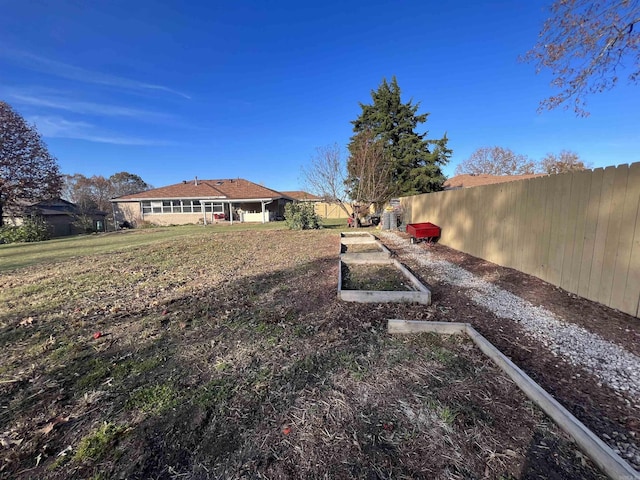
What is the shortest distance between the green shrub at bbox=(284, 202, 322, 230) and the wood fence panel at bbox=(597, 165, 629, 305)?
13882 millimetres

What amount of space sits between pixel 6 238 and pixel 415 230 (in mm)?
23423

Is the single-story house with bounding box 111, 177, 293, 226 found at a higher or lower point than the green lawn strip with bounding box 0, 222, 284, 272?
higher

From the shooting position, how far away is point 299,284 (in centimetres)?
545

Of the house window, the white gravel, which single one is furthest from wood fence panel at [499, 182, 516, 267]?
the house window

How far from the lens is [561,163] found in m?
33.3

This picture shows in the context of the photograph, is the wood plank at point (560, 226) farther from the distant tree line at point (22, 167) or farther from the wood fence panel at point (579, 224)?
the distant tree line at point (22, 167)

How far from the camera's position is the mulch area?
2.04 metres

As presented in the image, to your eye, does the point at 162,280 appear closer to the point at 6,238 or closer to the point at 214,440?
the point at 214,440

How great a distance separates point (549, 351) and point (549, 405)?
119 cm

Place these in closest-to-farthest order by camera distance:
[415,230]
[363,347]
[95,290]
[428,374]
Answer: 1. [428,374]
2. [363,347]
3. [95,290]
4. [415,230]

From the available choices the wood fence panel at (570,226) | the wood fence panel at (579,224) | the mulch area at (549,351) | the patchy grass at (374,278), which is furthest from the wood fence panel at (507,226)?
the patchy grass at (374,278)

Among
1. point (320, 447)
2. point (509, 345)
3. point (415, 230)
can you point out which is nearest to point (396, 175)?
point (415, 230)

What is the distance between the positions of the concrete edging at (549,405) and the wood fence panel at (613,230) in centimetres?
234

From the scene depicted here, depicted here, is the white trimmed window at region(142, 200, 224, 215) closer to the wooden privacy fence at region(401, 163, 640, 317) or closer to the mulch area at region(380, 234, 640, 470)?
the wooden privacy fence at region(401, 163, 640, 317)
